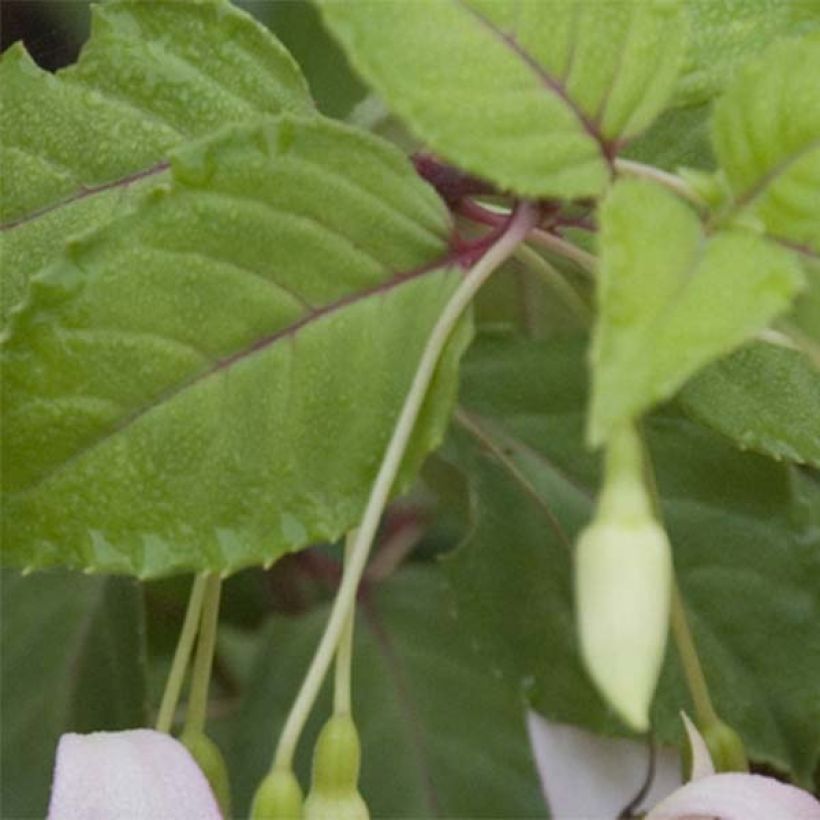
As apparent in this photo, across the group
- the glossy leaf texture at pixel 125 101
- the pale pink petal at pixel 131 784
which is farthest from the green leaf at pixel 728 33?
the pale pink petal at pixel 131 784

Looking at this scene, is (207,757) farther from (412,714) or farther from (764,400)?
(412,714)

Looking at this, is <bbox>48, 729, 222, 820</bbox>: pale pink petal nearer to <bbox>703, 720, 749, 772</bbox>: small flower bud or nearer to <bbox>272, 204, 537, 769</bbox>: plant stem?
<bbox>272, 204, 537, 769</bbox>: plant stem

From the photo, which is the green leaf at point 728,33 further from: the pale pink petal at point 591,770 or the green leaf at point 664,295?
the pale pink petal at point 591,770

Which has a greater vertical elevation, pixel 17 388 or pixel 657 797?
pixel 17 388

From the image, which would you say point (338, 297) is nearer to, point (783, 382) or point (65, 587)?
point (783, 382)

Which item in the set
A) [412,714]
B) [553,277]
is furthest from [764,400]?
[412,714]

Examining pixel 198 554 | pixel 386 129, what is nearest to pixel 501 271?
pixel 386 129

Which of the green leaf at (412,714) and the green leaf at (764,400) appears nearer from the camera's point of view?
the green leaf at (764,400)
